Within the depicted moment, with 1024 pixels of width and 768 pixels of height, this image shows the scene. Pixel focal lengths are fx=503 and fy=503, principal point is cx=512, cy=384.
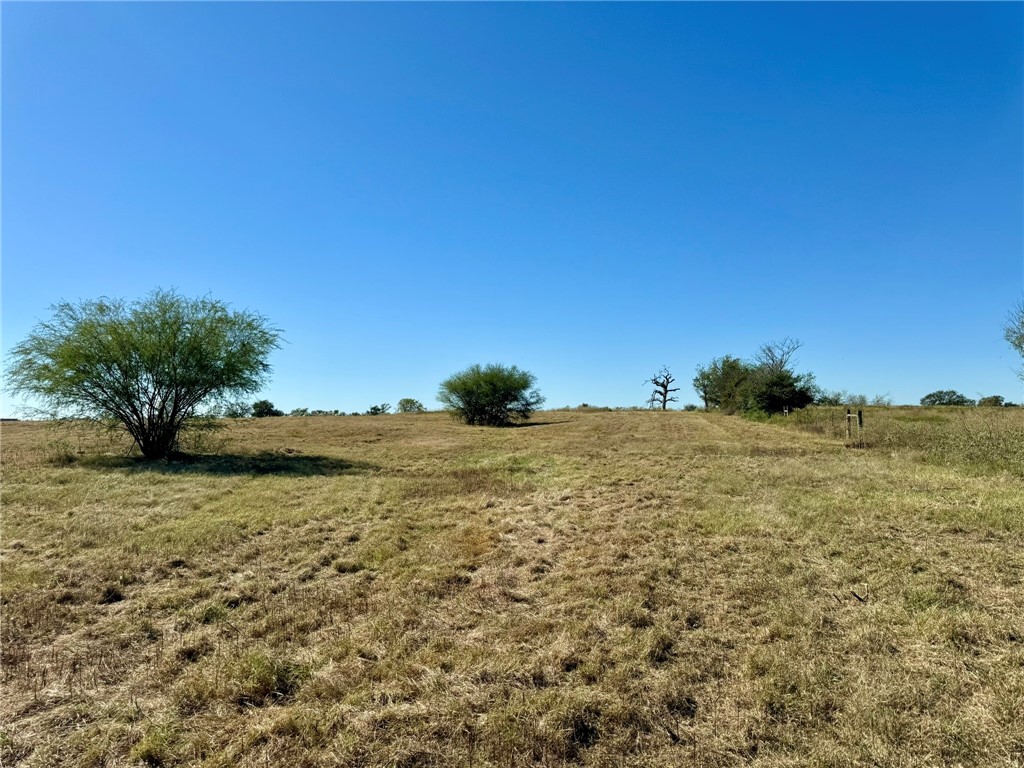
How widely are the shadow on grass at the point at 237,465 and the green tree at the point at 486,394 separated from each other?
69.0 feet

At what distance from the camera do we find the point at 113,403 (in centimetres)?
1631

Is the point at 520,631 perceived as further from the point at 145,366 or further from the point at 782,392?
the point at 782,392

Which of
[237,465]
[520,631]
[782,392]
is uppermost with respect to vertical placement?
[782,392]

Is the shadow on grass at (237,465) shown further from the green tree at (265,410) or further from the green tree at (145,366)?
the green tree at (265,410)

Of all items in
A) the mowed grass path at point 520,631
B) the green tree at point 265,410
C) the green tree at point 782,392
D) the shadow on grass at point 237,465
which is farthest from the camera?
the green tree at point 265,410

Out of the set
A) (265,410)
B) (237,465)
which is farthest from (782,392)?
(265,410)

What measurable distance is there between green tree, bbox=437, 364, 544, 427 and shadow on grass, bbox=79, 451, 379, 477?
21.0m

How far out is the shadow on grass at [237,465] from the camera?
1436 centimetres

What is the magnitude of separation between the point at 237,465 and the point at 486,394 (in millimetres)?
23742

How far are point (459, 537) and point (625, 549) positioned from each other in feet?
8.18

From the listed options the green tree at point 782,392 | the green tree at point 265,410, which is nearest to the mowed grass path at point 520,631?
the green tree at point 782,392

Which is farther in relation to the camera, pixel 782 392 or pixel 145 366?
pixel 782 392

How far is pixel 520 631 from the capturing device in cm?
436

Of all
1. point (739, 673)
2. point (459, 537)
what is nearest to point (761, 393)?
point (459, 537)
